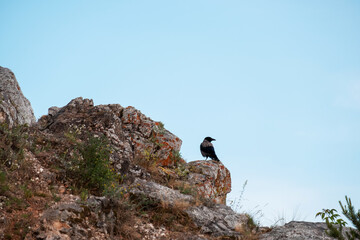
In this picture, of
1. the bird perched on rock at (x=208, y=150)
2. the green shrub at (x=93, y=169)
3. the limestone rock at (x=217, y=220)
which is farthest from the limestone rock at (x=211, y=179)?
the green shrub at (x=93, y=169)

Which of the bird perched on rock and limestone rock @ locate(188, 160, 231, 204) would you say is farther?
the bird perched on rock

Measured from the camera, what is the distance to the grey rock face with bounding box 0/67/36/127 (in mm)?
9922

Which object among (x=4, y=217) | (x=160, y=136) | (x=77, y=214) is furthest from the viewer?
(x=160, y=136)

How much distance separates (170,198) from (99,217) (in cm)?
222

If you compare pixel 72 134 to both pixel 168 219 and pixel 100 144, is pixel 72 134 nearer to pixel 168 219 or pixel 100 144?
pixel 100 144

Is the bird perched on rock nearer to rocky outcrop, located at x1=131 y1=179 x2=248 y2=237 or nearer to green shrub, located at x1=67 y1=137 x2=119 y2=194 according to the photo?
rocky outcrop, located at x1=131 y1=179 x2=248 y2=237

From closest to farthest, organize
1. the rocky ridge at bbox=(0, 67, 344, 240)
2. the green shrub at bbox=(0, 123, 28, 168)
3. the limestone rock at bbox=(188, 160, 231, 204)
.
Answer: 1. the rocky ridge at bbox=(0, 67, 344, 240)
2. the green shrub at bbox=(0, 123, 28, 168)
3. the limestone rock at bbox=(188, 160, 231, 204)

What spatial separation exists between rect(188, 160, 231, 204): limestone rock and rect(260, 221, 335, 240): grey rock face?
118 inches

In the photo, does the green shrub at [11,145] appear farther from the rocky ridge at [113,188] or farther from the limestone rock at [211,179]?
the limestone rock at [211,179]

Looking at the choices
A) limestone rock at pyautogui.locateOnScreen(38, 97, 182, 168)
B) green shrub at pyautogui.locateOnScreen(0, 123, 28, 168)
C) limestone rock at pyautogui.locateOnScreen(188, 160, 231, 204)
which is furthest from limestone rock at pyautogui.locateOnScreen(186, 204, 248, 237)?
green shrub at pyautogui.locateOnScreen(0, 123, 28, 168)

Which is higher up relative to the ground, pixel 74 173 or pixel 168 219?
pixel 74 173

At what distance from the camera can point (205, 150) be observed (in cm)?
1511

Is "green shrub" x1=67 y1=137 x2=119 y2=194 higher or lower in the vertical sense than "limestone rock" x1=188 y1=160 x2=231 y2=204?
lower

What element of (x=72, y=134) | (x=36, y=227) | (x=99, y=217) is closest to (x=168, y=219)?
(x=99, y=217)
